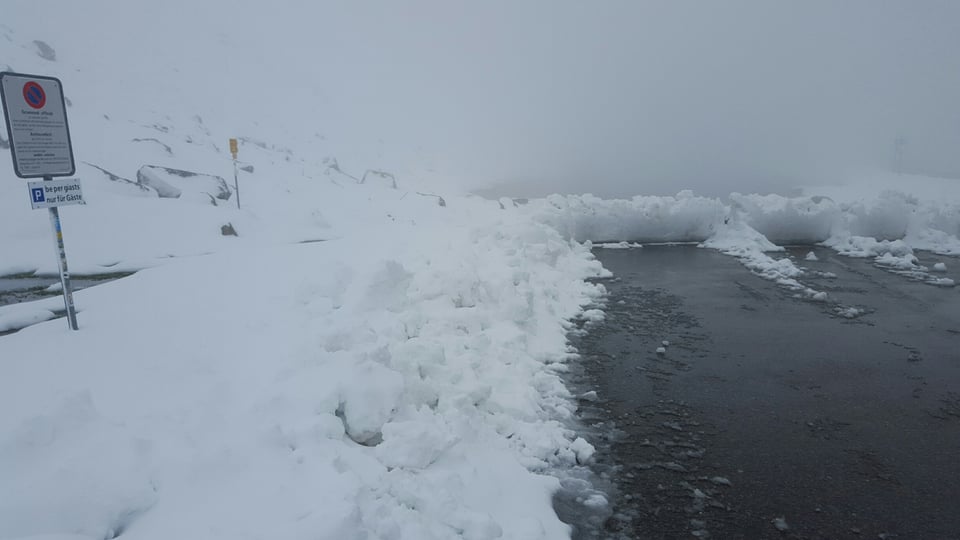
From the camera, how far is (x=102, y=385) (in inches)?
167

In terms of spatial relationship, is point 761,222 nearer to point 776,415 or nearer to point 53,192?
point 776,415

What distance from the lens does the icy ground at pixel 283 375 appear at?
131 inches

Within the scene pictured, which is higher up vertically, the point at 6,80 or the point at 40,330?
the point at 6,80

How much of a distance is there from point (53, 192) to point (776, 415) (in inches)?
362

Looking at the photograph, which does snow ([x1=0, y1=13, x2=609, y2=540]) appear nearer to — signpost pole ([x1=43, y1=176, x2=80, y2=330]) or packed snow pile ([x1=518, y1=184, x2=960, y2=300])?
signpost pole ([x1=43, y1=176, x2=80, y2=330])

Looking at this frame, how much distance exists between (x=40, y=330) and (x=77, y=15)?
5405 cm

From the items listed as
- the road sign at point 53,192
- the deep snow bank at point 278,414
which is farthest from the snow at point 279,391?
the road sign at point 53,192

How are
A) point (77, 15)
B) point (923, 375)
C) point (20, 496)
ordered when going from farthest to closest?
1. point (77, 15)
2. point (923, 375)
3. point (20, 496)

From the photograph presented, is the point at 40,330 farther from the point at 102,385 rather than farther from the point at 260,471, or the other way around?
the point at 260,471

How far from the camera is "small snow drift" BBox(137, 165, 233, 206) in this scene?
55.5ft

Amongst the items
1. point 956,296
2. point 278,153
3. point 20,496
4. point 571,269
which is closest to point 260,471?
point 20,496

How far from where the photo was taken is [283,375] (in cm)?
502

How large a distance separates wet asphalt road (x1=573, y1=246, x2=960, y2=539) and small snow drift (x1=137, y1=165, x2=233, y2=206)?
47.8 ft

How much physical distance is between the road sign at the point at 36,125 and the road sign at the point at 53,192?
125 mm
